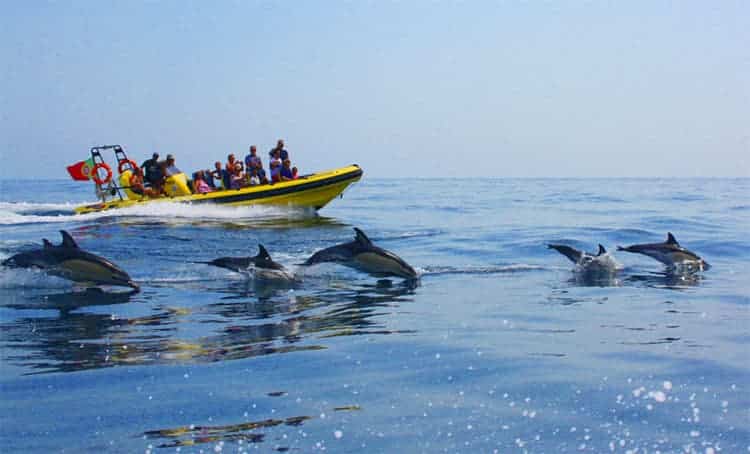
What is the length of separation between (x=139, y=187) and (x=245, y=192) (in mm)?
3588

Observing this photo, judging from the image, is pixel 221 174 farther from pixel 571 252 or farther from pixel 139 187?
pixel 571 252

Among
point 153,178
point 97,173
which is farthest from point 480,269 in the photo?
point 97,173

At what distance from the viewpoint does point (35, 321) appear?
9.48 meters

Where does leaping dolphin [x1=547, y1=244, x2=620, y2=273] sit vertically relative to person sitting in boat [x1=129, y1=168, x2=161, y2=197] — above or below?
below

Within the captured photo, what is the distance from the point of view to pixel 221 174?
1065 inches

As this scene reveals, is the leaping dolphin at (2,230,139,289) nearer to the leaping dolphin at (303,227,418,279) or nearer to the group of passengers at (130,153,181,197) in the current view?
the leaping dolphin at (303,227,418,279)

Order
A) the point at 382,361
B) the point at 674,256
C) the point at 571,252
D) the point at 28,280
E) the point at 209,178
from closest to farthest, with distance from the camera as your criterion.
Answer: the point at 382,361 < the point at 28,280 < the point at 571,252 < the point at 674,256 < the point at 209,178

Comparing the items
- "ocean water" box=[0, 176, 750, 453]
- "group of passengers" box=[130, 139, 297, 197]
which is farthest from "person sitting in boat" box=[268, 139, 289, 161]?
"ocean water" box=[0, 176, 750, 453]

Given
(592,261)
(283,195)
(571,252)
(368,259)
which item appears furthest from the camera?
(283,195)

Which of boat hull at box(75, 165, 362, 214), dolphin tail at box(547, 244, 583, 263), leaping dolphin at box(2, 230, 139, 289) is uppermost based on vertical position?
boat hull at box(75, 165, 362, 214)

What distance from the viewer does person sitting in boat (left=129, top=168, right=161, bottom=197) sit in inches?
1037

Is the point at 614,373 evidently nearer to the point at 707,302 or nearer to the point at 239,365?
the point at 239,365

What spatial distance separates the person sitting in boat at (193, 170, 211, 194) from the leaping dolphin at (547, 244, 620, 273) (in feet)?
49.3

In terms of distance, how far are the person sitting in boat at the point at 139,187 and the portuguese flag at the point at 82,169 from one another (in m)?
1.40
